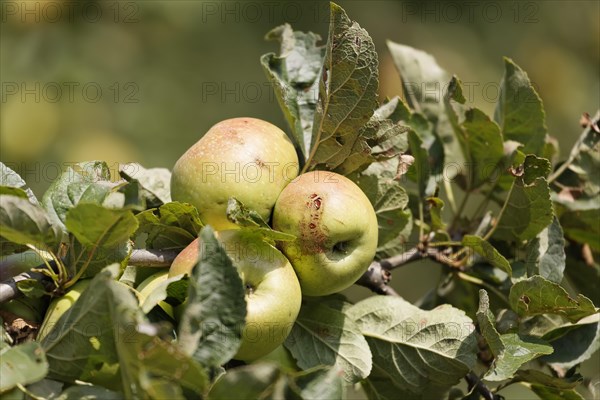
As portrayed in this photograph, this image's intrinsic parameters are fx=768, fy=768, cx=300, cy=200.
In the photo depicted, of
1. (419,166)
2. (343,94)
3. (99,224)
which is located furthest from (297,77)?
(99,224)

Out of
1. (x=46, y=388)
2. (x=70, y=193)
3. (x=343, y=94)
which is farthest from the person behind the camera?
(x=343, y=94)

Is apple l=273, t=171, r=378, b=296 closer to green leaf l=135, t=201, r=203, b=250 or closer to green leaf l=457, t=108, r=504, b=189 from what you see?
green leaf l=135, t=201, r=203, b=250

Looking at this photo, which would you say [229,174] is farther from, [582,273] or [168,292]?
[582,273]

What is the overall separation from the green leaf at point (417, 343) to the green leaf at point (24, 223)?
1.68ft

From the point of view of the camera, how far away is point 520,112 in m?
1.49

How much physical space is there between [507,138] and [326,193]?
58cm

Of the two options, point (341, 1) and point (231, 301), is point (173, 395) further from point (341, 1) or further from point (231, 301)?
point (341, 1)

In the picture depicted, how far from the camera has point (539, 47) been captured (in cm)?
358

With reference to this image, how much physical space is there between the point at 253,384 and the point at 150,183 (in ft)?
1.82

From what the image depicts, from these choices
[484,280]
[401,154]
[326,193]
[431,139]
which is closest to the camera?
[326,193]

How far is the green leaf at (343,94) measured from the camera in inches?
44.4

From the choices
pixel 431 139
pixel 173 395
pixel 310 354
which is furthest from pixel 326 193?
pixel 431 139

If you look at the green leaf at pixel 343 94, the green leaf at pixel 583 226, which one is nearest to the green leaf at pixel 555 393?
the green leaf at pixel 583 226

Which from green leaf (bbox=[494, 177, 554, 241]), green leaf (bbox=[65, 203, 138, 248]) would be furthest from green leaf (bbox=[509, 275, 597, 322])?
green leaf (bbox=[65, 203, 138, 248])
